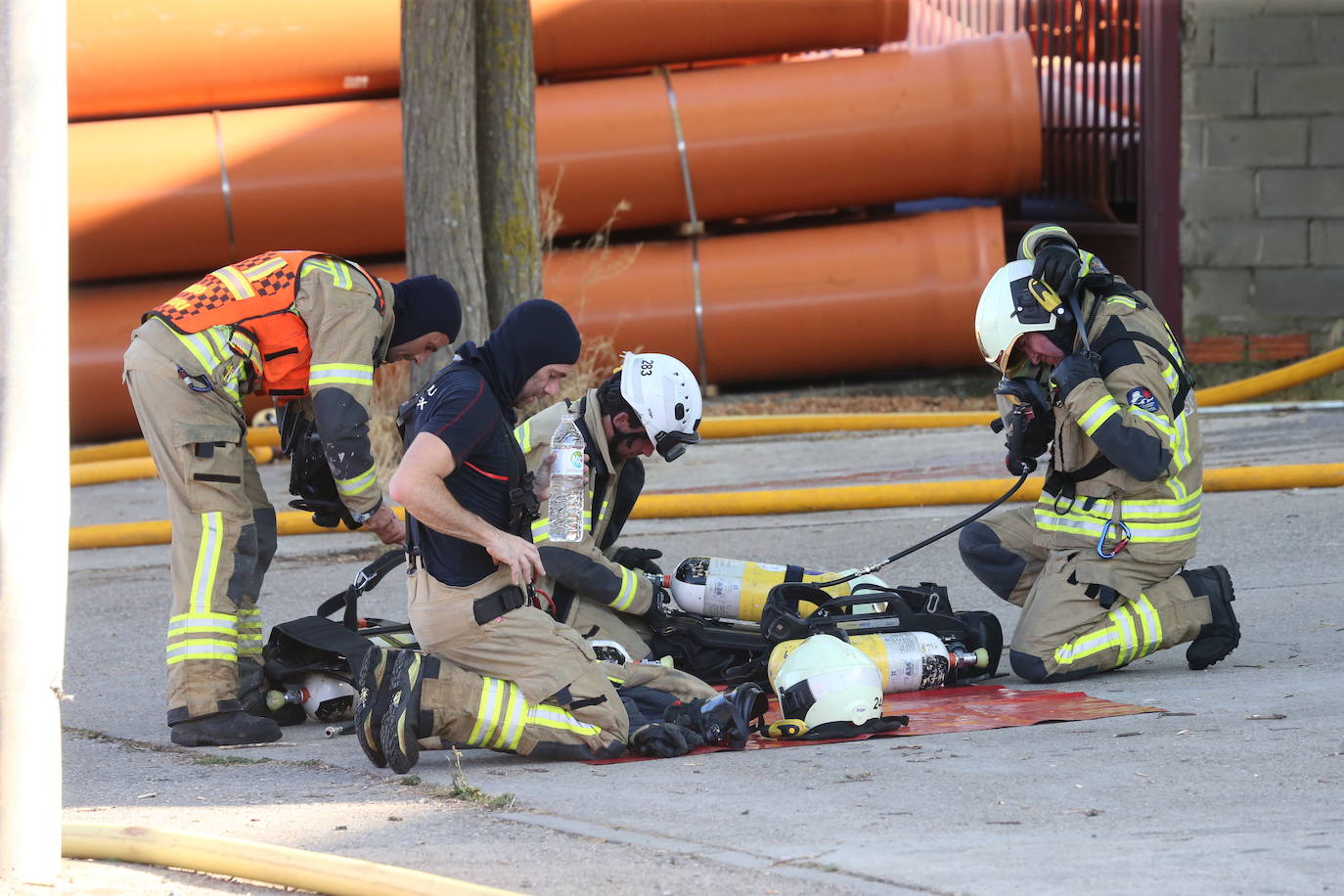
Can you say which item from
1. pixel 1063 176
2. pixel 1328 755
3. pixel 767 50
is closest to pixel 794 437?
pixel 767 50

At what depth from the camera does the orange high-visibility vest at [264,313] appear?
4664 millimetres

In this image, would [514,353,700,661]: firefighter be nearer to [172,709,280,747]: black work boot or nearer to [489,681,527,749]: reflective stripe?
[489,681,527,749]: reflective stripe

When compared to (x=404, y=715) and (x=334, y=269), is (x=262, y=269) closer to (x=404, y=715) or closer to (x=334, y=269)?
(x=334, y=269)

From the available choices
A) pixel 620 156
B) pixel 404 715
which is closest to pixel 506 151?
pixel 620 156

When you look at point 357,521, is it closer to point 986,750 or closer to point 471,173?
point 986,750

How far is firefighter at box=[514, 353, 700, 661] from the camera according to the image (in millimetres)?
4840

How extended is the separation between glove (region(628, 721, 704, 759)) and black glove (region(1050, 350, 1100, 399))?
1.60 m

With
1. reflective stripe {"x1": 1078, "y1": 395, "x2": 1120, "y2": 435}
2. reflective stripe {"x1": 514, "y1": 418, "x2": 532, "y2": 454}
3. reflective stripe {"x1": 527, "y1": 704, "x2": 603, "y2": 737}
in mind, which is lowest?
reflective stripe {"x1": 527, "y1": 704, "x2": 603, "y2": 737}

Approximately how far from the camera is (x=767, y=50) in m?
10.8

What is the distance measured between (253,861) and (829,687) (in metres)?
1.73

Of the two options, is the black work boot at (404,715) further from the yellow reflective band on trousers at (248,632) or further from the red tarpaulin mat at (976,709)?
the yellow reflective band on trousers at (248,632)

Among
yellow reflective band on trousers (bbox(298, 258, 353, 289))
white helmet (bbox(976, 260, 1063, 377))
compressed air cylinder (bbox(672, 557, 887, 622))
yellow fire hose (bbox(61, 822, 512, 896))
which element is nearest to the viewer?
yellow fire hose (bbox(61, 822, 512, 896))

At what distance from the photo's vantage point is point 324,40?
10117mm

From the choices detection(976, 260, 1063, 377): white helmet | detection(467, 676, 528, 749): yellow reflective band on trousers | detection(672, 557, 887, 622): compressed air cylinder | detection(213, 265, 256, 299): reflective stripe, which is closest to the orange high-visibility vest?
detection(213, 265, 256, 299): reflective stripe
